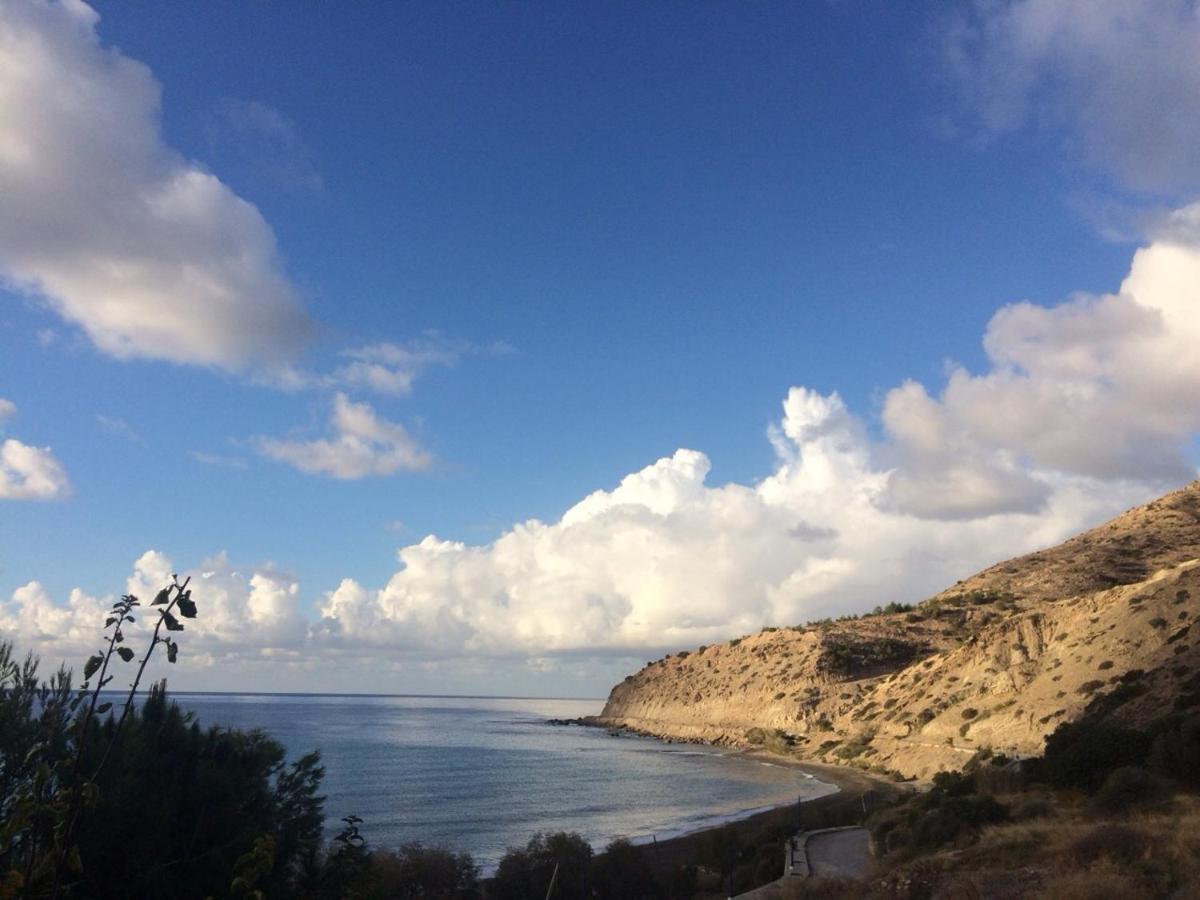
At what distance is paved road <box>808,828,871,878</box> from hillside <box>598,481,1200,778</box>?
15.8 metres

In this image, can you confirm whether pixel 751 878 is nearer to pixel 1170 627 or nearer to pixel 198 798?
pixel 198 798

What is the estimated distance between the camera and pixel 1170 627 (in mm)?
54406

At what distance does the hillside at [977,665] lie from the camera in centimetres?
5527

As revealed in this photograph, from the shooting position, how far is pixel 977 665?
75688 mm

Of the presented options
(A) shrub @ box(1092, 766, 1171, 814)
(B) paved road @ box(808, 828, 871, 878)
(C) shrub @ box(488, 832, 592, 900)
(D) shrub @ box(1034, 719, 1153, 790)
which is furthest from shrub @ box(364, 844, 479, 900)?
(D) shrub @ box(1034, 719, 1153, 790)

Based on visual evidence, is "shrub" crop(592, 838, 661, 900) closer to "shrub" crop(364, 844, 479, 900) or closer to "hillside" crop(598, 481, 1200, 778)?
"shrub" crop(364, 844, 479, 900)

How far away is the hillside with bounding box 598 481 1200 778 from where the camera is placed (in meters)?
55.3

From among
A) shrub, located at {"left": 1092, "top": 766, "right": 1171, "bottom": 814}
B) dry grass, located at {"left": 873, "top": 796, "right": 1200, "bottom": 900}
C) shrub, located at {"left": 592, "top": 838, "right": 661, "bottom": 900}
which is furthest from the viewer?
shrub, located at {"left": 592, "top": 838, "right": 661, "bottom": 900}

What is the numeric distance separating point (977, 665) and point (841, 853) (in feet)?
167

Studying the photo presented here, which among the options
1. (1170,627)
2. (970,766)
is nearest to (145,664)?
(970,766)

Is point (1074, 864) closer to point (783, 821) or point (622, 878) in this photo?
point (622, 878)

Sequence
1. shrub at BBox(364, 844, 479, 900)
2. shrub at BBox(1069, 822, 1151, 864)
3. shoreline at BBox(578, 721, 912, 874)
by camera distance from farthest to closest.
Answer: shoreline at BBox(578, 721, 912, 874) → shrub at BBox(364, 844, 479, 900) → shrub at BBox(1069, 822, 1151, 864)

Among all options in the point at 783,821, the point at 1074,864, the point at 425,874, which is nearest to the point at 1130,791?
the point at 1074,864

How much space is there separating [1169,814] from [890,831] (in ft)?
28.8
